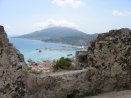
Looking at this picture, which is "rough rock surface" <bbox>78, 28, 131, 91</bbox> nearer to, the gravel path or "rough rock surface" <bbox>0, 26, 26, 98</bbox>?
the gravel path

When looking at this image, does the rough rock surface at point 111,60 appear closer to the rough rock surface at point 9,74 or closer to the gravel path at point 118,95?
the gravel path at point 118,95

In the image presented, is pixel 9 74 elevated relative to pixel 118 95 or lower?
elevated

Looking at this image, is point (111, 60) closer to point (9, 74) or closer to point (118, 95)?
point (118, 95)

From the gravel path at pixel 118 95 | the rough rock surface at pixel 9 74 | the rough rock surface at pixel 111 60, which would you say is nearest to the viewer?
the rough rock surface at pixel 9 74

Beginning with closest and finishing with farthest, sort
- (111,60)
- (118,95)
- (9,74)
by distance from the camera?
(9,74) < (118,95) < (111,60)

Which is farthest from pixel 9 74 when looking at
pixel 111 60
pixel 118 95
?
pixel 111 60

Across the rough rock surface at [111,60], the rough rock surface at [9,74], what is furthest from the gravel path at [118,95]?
the rough rock surface at [9,74]

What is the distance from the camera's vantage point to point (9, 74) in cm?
634

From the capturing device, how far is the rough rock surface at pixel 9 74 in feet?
20.4

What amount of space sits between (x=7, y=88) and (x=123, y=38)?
153 inches

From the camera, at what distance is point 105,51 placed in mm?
8711

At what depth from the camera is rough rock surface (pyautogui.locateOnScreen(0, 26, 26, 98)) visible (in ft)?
20.4

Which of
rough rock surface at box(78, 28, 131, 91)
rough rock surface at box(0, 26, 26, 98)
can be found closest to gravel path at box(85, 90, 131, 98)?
rough rock surface at box(78, 28, 131, 91)

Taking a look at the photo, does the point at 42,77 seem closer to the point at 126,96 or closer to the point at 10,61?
the point at 10,61
